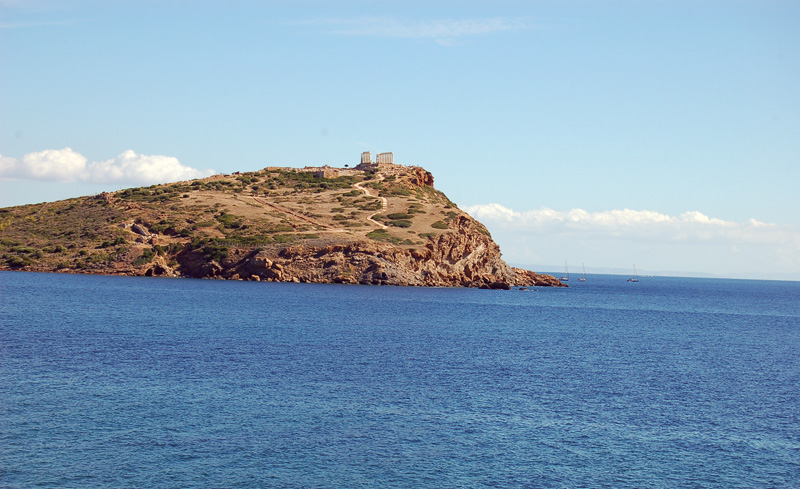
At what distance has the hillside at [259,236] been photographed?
116 m

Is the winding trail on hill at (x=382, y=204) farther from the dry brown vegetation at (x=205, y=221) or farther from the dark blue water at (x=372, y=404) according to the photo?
the dark blue water at (x=372, y=404)

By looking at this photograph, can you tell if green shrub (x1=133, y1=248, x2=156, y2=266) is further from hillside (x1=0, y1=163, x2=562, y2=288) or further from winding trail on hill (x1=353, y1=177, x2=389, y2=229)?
winding trail on hill (x1=353, y1=177, x2=389, y2=229)

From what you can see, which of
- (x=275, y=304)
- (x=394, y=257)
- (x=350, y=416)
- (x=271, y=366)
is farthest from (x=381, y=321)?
(x=394, y=257)

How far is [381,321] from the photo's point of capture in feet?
218

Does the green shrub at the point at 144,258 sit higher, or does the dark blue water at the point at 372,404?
the green shrub at the point at 144,258

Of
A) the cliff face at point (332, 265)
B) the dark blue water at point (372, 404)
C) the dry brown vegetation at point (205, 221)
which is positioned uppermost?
the dry brown vegetation at point (205, 221)

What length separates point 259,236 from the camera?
4781 inches

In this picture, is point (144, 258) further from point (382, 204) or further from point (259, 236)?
point (382, 204)

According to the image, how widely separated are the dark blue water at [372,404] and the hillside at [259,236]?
51.0 meters

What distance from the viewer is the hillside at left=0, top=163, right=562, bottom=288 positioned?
4557 inches

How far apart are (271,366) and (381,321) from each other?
26499mm

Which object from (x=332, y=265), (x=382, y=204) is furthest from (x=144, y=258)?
(x=382, y=204)

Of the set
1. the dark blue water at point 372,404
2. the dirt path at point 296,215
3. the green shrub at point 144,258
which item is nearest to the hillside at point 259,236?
the green shrub at point 144,258

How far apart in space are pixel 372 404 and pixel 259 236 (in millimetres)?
92387
